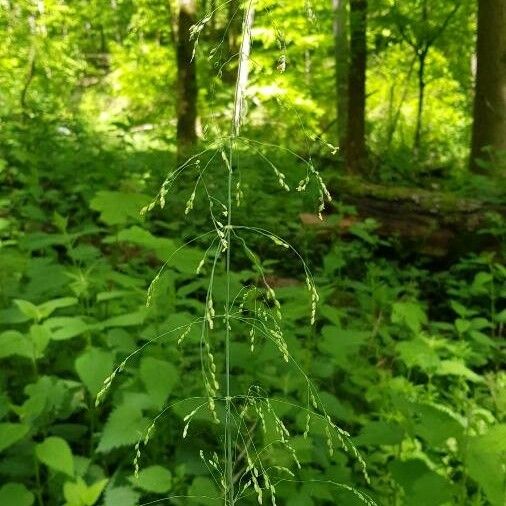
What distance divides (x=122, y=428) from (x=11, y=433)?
0.30 metres

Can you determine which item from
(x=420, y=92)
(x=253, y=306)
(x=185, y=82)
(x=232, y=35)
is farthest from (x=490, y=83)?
(x=232, y=35)

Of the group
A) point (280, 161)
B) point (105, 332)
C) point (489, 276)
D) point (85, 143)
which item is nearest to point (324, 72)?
point (280, 161)

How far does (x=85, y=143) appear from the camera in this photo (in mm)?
6938

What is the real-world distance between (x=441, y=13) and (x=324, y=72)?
4.65 metres

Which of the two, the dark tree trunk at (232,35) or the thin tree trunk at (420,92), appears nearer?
the dark tree trunk at (232,35)

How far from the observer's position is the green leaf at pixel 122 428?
167 cm

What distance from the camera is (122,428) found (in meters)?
1.73

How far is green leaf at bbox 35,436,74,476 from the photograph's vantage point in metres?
1.61

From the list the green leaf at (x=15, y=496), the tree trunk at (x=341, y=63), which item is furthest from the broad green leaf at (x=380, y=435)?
the tree trunk at (x=341, y=63)

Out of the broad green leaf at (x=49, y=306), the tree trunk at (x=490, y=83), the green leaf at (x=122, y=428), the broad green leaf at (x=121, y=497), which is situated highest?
the tree trunk at (x=490, y=83)

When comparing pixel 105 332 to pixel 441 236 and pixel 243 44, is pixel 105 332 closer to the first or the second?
pixel 243 44

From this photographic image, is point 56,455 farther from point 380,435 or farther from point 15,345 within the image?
point 380,435

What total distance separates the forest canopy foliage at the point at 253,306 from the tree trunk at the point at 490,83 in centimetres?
2

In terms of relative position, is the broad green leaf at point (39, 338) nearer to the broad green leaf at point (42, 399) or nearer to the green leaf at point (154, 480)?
the broad green leaf at point (42, 399)
